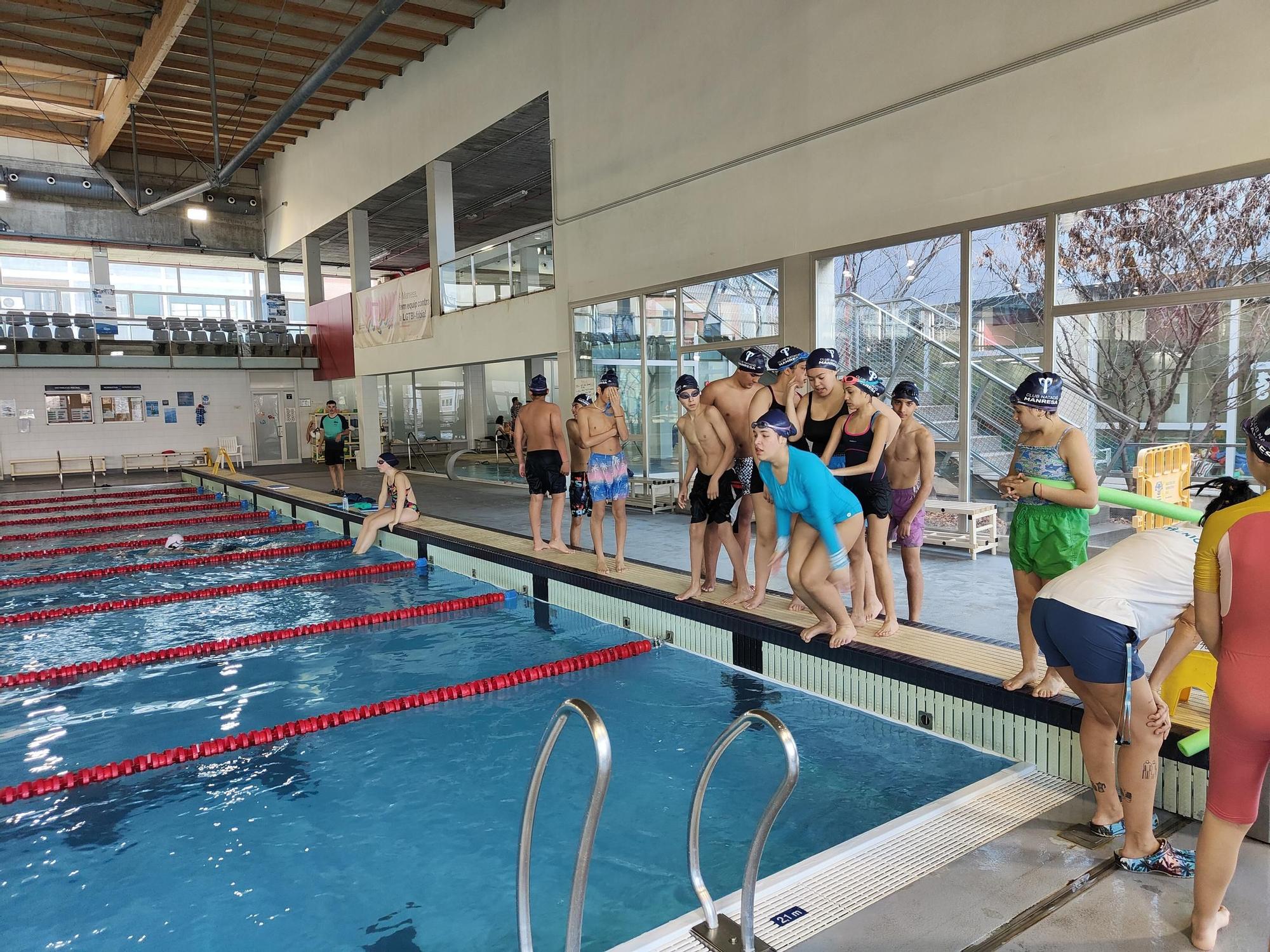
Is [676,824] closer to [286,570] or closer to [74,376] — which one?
[286,570]

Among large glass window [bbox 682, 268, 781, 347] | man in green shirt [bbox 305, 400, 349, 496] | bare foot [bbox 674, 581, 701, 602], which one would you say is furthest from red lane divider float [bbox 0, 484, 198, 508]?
bare foot [bbox 674, 581, 701, 602]

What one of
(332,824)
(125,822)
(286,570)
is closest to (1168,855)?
(332,824)

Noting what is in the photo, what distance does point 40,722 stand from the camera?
424cm

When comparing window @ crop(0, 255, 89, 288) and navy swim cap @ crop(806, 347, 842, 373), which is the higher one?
window @ crop(0, 255, 89, 288)

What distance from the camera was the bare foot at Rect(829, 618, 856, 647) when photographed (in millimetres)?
3877

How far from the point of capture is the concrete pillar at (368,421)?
18.8 m

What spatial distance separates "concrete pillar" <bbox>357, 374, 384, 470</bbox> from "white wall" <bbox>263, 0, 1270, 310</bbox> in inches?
284

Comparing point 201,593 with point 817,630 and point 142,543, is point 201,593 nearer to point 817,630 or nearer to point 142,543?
point 142,543

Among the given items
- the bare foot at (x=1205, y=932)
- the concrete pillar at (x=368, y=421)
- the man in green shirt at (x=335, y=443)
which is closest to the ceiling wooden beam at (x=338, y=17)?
the man in green shirt at (x=335, y=443)

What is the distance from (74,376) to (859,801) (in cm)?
2240

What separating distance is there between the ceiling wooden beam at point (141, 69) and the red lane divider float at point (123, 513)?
23.8 feet

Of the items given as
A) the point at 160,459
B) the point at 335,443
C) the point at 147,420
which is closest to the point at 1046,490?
the point at 335,443

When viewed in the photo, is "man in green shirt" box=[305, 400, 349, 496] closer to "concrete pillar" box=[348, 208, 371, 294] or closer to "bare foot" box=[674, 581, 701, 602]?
"concrete pillar" box=[348, 208, 371, 294]

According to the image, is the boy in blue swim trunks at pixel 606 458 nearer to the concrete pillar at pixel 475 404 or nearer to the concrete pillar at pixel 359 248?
the concrete pillar at pixel 359 248
